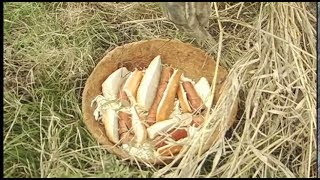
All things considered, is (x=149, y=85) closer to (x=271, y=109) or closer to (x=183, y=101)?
(x=183, y=101)

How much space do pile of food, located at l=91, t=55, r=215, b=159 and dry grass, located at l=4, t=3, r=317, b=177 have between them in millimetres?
58

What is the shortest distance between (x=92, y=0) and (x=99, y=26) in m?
0.09

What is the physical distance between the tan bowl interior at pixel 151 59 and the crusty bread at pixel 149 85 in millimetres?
49

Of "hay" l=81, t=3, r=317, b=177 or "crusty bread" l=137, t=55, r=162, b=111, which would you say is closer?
"hay" l=81, t=3, r=317, b=177

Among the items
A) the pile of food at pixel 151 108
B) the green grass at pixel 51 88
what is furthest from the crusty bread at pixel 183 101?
the green grass at pixel 51 88

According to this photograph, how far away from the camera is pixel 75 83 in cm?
158

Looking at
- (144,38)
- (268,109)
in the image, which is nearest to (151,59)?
(144,38)

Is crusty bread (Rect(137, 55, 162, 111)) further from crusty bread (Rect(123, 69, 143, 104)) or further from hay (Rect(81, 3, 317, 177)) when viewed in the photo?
hay (Rect(81, 3, 317, 177))

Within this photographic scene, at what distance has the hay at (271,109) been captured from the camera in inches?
52.6

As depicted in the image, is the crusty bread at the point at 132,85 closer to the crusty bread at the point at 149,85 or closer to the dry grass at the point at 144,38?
the crusty bread at the point at 149,85

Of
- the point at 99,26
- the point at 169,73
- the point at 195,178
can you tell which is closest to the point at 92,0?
the point at 99,26

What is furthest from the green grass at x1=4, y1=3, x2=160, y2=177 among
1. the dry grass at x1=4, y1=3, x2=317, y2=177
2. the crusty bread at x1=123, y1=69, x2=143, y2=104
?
the crusty bread at x1=123, y1=69, x2=143, y2=104

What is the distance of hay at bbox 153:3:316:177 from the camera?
134 centimetres

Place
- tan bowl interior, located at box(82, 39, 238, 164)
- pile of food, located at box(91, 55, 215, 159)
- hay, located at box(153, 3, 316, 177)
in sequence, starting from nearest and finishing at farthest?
hay, located at box(153, 3, 316, 177)
pile of food, located at box(91, 55, 215, 159)
tan bowl interior, located at box(82, 39, 238, 164)
